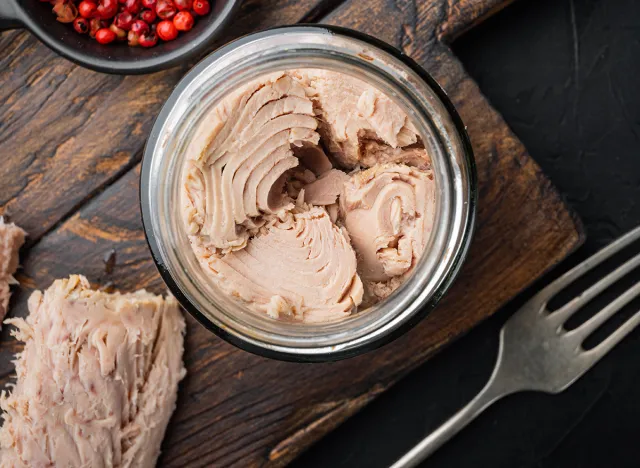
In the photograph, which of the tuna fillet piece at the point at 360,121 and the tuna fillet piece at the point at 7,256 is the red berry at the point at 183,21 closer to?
the tuna fillet piece at the point at 360,121

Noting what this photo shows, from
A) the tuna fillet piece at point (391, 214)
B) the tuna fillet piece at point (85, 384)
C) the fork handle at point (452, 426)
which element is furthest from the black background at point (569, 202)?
the tuna fillet piece at point (391, 214)

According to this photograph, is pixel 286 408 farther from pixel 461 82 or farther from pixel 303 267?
pixel 461 82

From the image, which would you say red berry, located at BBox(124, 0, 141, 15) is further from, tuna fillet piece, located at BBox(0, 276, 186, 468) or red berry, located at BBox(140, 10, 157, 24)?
tuna fillet piece, located at BBox(0, 276, 186, 468)

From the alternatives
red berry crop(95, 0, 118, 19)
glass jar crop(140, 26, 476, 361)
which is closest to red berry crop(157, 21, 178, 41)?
red berry crop(95, 0, 118, 19)

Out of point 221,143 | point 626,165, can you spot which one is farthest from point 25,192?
point 626,165

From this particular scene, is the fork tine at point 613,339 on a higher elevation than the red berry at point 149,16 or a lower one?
lower

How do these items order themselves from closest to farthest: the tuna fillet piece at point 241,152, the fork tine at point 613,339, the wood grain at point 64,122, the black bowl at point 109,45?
1. the tuna fillet piece at point 241,152
2. the black bowl at point 109,45
3. the wood grain at point 64,122
4. the fork tine at point 613,339
